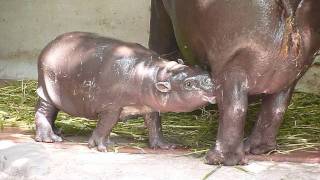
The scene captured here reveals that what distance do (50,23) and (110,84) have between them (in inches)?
144

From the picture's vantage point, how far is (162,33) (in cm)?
540

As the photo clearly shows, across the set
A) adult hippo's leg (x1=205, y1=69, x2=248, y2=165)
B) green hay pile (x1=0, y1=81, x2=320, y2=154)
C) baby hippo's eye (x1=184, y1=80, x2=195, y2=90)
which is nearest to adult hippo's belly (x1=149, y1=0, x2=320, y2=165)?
adult hippo's leg (x1=205, y1=69, x2=248, y2=165)

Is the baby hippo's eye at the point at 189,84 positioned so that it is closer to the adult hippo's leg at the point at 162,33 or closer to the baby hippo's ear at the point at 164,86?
the baby hippo's ear at the point at 164,86

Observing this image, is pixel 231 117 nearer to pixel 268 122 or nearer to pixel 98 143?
pixel 268 122

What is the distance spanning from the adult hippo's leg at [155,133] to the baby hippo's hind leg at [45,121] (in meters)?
0.61

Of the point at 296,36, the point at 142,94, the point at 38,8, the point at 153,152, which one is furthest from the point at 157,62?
the point at 38,8

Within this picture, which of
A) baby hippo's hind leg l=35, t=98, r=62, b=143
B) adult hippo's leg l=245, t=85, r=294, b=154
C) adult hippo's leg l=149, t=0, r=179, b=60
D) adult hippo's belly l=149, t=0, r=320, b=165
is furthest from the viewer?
adult hippo's leg l=149, t=0, r=179, b=60

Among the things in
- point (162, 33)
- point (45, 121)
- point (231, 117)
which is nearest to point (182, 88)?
point (231, 117)

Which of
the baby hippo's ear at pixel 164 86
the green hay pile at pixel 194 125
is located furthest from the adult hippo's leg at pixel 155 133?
the baby hippo's ear at pixel 164 86

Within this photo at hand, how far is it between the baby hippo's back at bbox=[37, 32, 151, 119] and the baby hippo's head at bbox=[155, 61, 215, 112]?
233 mm

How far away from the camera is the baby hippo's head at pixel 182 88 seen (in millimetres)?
3926

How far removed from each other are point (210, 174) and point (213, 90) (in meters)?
0.54

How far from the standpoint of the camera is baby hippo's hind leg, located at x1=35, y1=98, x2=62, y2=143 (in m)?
4.48

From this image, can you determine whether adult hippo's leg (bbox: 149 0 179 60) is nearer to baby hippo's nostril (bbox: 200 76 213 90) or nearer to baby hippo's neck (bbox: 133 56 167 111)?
baby hippo's neck (bbox: 133 56 167 111)
